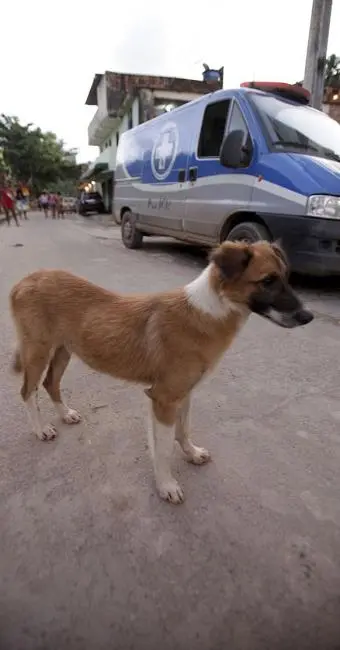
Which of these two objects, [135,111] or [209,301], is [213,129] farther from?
[135,111]

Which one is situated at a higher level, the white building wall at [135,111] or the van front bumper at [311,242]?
the white building wall at [135,111]

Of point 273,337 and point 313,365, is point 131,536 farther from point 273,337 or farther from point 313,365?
point 273,337

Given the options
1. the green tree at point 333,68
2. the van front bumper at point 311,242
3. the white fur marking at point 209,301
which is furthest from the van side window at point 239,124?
the green tree at point 333,68

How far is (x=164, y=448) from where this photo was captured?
6.51 ft

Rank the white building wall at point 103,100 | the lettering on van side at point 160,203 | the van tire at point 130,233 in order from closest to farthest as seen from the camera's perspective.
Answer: the lettering on van side at point 160,203, the van tire at point 130,233, the white building wall at point 103,100

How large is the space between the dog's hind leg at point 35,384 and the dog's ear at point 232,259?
45.7 inches

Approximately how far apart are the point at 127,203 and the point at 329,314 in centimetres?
686

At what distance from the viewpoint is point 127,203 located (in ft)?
33.3

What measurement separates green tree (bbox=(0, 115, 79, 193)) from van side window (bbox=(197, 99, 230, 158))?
44.9 metres

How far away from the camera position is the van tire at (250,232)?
547cm

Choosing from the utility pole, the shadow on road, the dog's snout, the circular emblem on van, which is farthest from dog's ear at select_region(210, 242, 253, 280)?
the utility pole

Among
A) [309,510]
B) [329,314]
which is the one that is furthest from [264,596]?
[329,314]

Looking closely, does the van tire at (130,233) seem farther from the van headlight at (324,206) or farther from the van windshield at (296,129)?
the van headlight at (324,206)

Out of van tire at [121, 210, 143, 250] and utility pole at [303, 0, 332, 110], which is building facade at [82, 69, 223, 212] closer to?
utility pole at [303, 0, 332, 110]
